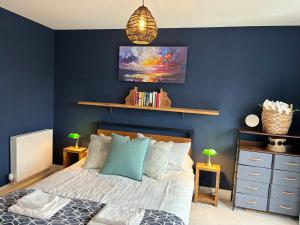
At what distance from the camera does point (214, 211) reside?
118 inches

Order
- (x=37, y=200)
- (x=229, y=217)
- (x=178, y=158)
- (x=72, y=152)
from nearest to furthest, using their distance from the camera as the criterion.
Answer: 1. (x=37, y=200)
2. (x=229, y=217)
3. (x=178, y=158)
4. (x=72, y=152)

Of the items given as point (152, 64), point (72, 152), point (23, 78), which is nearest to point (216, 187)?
point (152, 64)

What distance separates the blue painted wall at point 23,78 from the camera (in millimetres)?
3084

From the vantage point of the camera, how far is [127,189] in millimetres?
2371

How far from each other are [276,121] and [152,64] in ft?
5.93

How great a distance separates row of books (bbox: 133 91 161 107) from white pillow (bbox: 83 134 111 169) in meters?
0.74

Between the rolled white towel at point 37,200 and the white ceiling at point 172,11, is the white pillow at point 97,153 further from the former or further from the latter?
the white ceiling at point 172,11

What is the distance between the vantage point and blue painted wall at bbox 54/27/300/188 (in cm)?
315

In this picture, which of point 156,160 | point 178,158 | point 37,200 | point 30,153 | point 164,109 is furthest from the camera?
point 30,153

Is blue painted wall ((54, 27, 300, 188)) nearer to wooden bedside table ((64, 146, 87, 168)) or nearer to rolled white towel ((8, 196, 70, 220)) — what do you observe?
wooden bedside table ((64, 146, 87, 168))

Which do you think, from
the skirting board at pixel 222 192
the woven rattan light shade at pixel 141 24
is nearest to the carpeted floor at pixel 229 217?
the skirting board at pixel 222 192

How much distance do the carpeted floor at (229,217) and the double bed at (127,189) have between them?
50cm

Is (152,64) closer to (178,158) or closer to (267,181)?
(178,158)

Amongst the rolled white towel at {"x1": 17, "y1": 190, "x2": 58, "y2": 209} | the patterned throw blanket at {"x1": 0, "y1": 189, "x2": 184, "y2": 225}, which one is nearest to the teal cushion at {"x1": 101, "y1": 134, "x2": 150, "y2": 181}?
the patterned throw blanket at {"x1": 0, "y1": 189, "x2": 184, "y2": 225}
